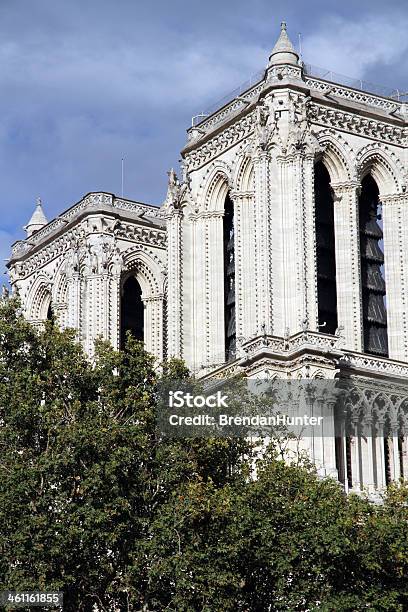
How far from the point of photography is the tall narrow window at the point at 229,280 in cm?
6575

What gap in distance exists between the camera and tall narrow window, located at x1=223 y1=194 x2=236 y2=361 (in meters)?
65.8

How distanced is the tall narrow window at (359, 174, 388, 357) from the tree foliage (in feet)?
54.8

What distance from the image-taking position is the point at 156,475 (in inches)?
1875

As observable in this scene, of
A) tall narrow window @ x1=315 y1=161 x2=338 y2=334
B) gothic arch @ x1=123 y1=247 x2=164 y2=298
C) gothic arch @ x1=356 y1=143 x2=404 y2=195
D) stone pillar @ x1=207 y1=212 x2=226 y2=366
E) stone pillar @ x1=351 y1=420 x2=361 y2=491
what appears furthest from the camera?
gothic arch @ x1=123 y1=247 x2=164 y2=298

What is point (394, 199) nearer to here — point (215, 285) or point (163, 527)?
point (215, 285)

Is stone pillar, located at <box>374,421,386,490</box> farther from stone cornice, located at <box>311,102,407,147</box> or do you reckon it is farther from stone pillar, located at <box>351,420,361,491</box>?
stone cornice, located at <box>311,102,407,147</box>

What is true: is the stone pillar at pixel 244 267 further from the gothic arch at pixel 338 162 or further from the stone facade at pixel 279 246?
the gothic arch at pixel 338 162

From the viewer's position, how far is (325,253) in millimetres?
64812

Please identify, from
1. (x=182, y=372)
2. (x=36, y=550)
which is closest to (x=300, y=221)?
(x=182, y=372)

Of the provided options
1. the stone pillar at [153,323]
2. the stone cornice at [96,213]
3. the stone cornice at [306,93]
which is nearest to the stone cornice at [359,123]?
the stone cornice at [306,93]

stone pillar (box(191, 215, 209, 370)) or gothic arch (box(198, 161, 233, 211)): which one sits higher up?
gothic arch (box(198, 161, 233, 211))

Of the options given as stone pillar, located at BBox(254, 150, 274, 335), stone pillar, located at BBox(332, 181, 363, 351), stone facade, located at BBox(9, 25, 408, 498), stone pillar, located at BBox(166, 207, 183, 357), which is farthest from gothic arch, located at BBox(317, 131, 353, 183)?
stone pillar, located at BBox(166, 207, 183, 357)

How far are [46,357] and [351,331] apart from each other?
51.7 feet

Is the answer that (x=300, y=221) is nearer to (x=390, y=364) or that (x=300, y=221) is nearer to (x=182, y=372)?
(x=390, y=364)
